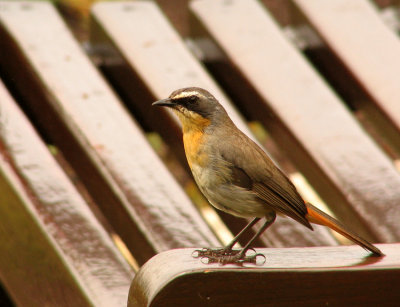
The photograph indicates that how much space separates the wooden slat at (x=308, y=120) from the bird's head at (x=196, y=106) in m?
0.49

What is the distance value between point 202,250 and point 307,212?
16.9 inches

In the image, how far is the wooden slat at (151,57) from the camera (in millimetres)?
3082

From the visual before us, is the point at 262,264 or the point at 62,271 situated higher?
the point at 62,271

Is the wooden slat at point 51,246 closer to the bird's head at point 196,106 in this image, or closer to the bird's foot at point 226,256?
the bird's foot at point 226,256

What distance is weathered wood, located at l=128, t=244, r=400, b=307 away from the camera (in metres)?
1.63

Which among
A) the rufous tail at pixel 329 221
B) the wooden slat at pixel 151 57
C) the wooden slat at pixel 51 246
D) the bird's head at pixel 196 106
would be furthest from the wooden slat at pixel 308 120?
the wooden slat at pixel 51 246

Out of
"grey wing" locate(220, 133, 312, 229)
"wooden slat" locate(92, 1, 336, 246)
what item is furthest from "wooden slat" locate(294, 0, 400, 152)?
"grey wing" locate(220, 133, 312, 229)

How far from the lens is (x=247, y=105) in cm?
349

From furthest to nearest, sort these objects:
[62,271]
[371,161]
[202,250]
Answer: [371,161]
[62,271]
[202,250]

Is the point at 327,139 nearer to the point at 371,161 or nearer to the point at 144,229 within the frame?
the point at 371,161

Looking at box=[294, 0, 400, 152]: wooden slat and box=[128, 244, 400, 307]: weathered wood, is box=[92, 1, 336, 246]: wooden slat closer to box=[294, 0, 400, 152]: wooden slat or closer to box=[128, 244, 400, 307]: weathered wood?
box=[294, 0, 400, 152]: wooden slat

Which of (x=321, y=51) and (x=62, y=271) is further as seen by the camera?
(x=321, y=51)

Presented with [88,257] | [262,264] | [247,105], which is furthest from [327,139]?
[262,264]

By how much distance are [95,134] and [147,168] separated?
9.2 inches
